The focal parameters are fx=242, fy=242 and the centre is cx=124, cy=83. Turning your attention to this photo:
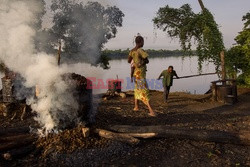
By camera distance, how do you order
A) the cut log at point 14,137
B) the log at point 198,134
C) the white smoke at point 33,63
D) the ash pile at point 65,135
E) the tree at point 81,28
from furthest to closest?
1. the tree at point 81,28
2. the white smoke at point 33,63
3. the log at point 198,134
4. the cut log at point 14,137
5. the ash pile at point 65,135

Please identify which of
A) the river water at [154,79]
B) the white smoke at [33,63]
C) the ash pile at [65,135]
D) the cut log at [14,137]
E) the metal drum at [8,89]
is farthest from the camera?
the metal drum at [8,89]

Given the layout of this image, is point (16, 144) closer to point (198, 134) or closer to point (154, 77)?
point (198, 134)

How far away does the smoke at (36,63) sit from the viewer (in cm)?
538

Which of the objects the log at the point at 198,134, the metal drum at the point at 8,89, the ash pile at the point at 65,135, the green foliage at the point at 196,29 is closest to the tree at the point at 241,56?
the green foliage at the point at 196,29

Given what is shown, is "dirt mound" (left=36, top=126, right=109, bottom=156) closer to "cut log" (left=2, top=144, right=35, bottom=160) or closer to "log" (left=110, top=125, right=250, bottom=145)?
"cut log" (left=2, top=144, right=35, bottom=160)

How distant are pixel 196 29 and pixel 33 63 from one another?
1104 centimetres

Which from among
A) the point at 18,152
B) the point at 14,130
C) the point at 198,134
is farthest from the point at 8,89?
the point at 198,134

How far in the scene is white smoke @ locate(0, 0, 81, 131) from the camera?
17.6 ft

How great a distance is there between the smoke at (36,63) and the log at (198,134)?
1.43 meters

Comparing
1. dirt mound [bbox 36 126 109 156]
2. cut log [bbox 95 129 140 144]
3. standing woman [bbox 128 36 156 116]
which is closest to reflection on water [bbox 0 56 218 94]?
standing woman [bbox 128 36 156 116]

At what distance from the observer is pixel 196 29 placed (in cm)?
1424

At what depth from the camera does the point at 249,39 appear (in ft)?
43.3

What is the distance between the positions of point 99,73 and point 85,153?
12.7 feet

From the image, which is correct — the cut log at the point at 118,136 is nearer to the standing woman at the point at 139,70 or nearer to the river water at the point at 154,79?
the river water at the point at 154,79
